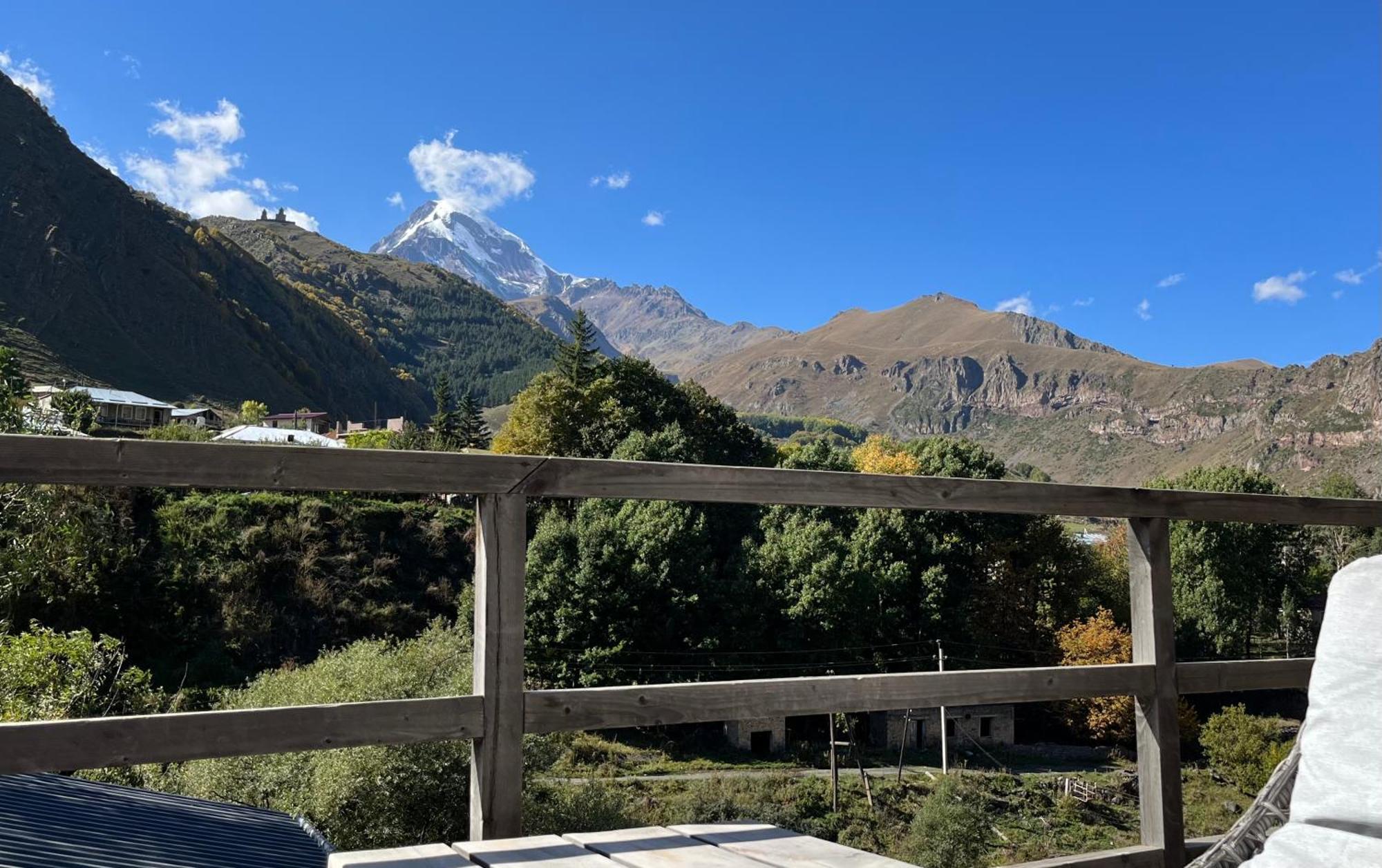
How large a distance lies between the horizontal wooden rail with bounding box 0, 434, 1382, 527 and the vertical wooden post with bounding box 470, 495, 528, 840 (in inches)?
2.9

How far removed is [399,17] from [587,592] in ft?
270

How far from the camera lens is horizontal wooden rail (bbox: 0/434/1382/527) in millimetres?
1340

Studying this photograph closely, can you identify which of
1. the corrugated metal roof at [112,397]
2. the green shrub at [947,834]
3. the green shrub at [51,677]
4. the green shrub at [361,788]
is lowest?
the green shrub at [947,834]

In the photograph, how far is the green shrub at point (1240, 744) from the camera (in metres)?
24.5

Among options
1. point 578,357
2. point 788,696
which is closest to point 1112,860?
point 788,696

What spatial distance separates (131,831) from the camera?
1827 mm

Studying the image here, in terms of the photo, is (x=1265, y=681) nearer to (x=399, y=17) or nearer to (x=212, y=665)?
(x=212, y=665)

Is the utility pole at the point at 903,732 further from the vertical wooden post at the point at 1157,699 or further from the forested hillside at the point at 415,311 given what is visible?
the forested hillside at the point at 415,311

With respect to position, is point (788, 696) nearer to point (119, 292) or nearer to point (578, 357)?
point (578, 357)

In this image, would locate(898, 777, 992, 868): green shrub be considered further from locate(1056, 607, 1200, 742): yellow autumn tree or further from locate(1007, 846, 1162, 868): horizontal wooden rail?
locate(1007, 846, 1162, 868): horizontal wooden rail

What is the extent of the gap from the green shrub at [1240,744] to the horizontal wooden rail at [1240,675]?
26.2 metres

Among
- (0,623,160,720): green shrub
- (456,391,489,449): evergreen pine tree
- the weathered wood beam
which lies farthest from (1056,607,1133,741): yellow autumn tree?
(456,391,489,449): evergreen pine tree

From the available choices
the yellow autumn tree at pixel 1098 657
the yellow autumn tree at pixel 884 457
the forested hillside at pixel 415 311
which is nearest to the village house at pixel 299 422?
the yellow autumn tree at pixel 884 457

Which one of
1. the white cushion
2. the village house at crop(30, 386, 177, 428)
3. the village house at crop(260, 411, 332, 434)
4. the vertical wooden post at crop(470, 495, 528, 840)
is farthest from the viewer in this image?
the village house at crop(260, 411, 332, 434)
